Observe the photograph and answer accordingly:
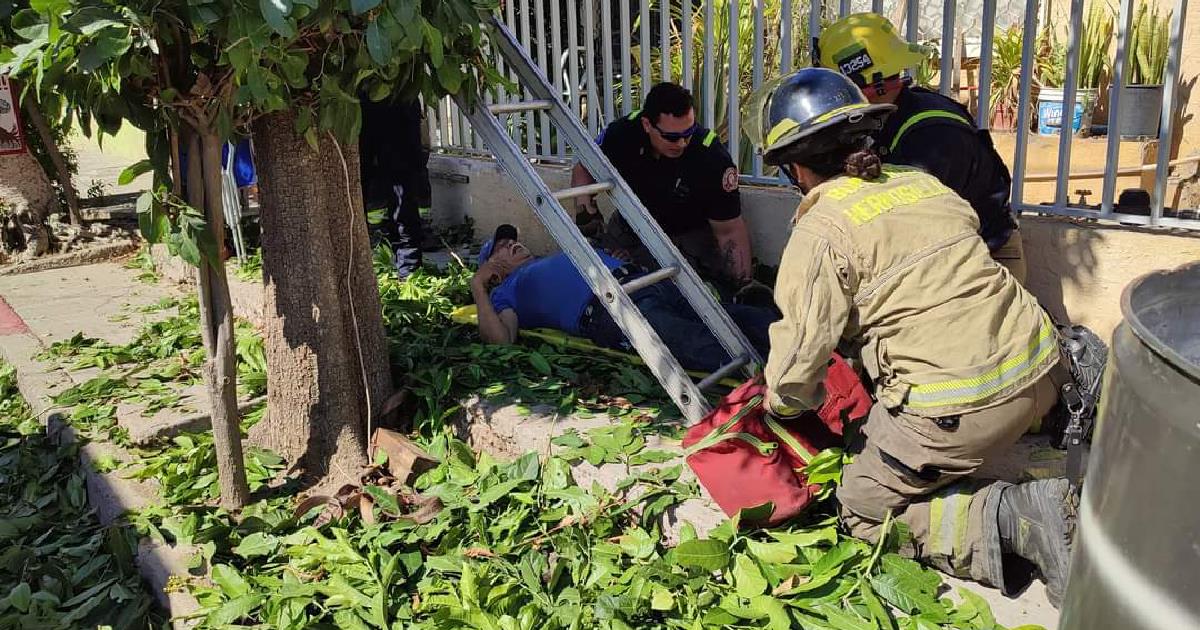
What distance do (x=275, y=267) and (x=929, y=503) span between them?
2685mm

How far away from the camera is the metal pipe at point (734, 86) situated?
518 centimetres

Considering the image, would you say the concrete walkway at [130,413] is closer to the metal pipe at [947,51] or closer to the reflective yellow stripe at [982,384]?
the reflective yellow stripe at [982,384]

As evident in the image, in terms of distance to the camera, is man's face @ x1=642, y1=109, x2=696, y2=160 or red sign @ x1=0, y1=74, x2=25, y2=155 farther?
red sign @ x1=0, y1=74, x2=25, y2=155

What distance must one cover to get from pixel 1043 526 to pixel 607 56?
4188 millimetres

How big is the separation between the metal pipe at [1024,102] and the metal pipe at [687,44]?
6.30 feet

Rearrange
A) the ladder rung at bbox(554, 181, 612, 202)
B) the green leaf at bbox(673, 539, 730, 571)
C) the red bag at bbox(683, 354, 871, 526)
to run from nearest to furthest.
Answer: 1. the green leaf at bbox(673, 539, 730, 571)
2. the red bag at bbox(683, 354, 871, 526)
3. the ladder rung at bbox(554, 181, 612, 202)

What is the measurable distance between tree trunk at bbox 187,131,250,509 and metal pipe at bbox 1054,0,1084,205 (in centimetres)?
333

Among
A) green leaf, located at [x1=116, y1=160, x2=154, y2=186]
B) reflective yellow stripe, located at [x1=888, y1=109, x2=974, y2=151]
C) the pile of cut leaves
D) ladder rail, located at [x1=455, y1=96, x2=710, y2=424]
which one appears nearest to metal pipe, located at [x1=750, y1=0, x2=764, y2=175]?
reflective yellow stripe, located at [x1=888, y1=109, x2=974, y2=151]

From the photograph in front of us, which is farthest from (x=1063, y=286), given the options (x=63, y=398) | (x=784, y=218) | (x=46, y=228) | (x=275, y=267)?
(x=46, y=228)

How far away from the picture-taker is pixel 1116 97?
12.5ft

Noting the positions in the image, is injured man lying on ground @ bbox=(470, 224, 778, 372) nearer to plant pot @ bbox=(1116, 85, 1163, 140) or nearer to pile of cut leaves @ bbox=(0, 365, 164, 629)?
pile of cut leaves @ bbox=(0, 365, 164, 629)

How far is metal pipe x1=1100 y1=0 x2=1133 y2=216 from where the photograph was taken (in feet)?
12.2

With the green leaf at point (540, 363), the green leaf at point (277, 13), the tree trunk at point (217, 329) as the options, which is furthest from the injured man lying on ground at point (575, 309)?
the green leaf at point (277, 13)

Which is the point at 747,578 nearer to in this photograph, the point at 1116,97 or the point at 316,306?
the point at 316,306
